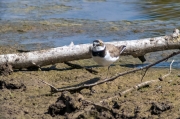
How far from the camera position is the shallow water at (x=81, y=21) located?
11344 millimetres

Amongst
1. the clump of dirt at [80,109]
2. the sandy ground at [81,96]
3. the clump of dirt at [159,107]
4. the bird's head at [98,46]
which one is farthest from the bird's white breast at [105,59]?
the clump of dirt at [159,107]

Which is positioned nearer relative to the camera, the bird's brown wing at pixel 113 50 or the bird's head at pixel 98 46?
the bird's head at pixel 98 46

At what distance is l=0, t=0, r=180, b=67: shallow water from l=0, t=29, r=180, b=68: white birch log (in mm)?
769

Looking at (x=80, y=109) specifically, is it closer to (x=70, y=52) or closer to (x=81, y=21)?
(x=70, y=52)

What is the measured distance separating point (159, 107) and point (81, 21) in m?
7.64

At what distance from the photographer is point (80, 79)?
7.98 m

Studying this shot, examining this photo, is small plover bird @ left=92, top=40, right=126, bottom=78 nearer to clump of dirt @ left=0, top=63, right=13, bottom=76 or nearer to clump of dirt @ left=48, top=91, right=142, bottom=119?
clump of dirt @ left=0, top=63, right=13, bottom=76

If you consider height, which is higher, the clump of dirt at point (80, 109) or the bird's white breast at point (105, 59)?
the bird's white breast at point (105, 59)

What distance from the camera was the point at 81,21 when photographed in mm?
13164

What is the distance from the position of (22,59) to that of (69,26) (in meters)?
4.33

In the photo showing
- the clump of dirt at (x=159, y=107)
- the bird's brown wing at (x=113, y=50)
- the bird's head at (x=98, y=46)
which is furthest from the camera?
the bird's brown wing at (x=113, y=50)

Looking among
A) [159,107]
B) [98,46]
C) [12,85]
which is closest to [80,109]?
[159,107]

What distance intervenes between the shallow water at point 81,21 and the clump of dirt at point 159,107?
355 centimetres

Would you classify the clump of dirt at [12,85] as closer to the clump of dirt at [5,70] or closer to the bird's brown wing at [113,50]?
the clump of dirt at [5,70]
